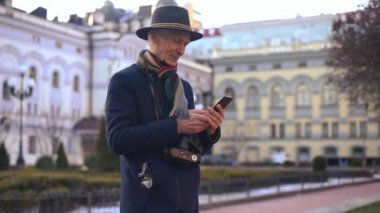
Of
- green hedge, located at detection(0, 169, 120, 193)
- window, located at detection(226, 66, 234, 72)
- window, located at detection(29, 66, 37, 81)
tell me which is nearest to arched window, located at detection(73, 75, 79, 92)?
window, located at detection(29, 66, 37, 81)

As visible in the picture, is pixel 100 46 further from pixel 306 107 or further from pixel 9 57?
pixel 306 107

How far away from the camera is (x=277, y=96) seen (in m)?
55.5

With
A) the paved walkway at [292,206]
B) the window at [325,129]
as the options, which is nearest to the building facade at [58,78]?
the window at [325,129]

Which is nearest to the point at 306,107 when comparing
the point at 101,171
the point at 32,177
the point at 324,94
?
the point at 324,94

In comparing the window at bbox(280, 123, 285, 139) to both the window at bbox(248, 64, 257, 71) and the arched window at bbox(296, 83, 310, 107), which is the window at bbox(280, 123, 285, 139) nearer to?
the arched window at bbox(296, 83, 310, 107)

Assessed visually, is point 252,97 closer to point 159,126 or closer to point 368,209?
point 368,209

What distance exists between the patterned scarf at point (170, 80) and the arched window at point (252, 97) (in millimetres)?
53451

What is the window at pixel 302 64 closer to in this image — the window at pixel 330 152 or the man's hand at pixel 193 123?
the window at pixel 330 152

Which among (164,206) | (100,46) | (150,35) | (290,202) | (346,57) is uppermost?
(100,46)

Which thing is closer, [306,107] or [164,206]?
[164,206]

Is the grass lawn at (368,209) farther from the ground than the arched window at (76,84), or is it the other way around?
the arched window at (76,84)

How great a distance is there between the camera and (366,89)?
2116 centimetres

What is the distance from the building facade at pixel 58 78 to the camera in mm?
39375

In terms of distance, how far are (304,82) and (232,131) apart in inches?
338
